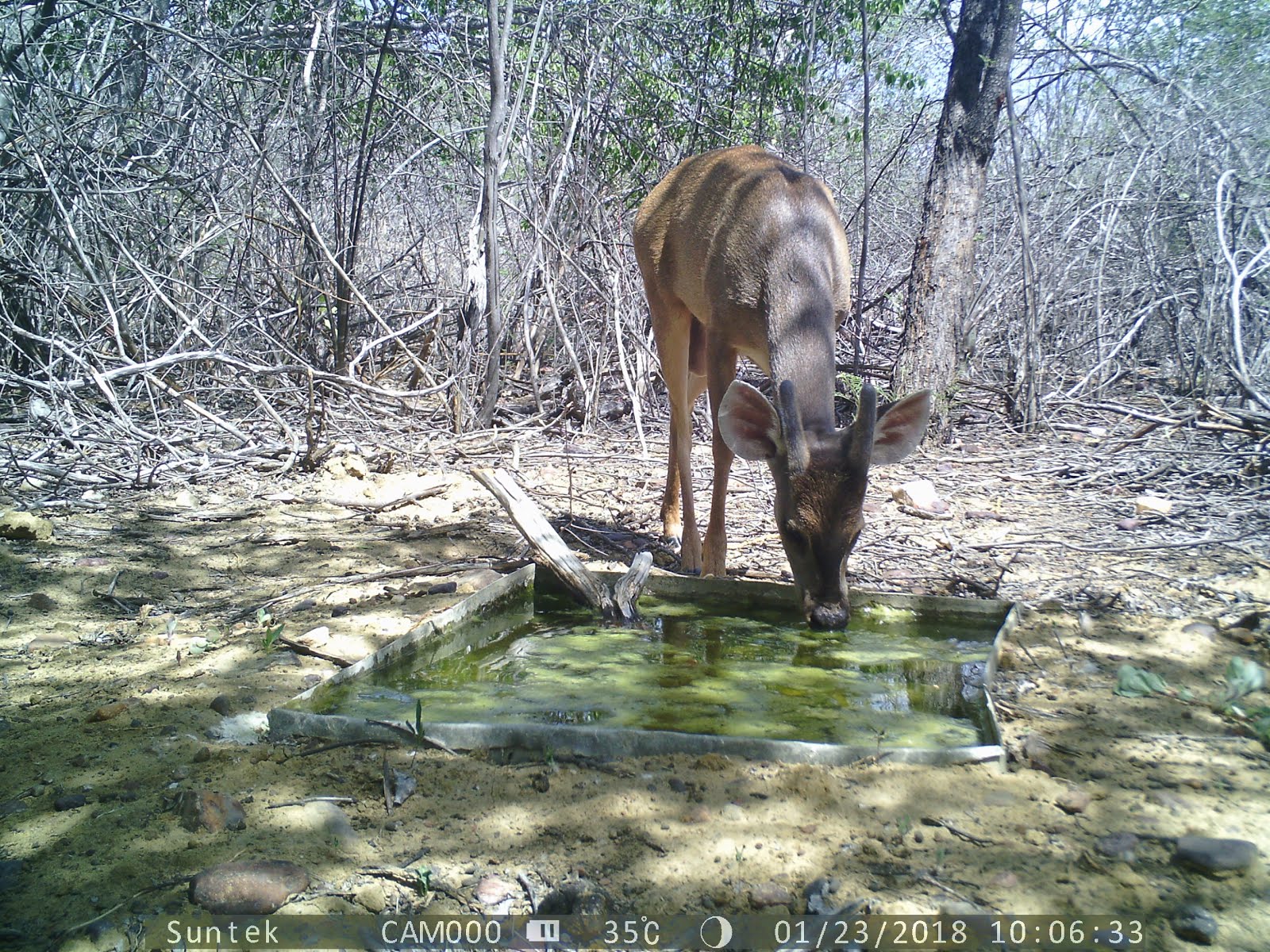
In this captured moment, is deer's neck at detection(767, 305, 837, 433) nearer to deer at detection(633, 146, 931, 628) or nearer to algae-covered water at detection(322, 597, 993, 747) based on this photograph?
deer at detection(633, 146, 931, 628)

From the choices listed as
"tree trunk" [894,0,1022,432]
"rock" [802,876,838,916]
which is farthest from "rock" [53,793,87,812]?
"tree trunk" [894,0,1022,432]

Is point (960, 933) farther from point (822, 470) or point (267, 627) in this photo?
point (267, 627)

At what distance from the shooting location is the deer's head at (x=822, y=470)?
4.38 meters

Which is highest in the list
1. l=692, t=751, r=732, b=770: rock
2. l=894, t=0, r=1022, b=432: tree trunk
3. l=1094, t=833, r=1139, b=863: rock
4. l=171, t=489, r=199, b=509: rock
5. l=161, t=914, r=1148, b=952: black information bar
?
l=894, t=0, r=1022, b=432: tree trunk

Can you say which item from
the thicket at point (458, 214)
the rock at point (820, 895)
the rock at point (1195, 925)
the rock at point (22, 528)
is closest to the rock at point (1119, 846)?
the rock at point (1195, 925)

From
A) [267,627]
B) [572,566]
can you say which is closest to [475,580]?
[572,566]

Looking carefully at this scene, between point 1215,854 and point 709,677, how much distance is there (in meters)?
1.81

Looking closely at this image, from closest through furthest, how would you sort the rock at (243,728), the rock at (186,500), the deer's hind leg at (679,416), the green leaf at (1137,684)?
the rock at (243,728)
the green leaf at (1137,684)
the deer's hind leg at (679,416)
the rock at (186,500)

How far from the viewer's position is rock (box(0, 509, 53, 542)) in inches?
220

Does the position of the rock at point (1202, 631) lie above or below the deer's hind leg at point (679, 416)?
below

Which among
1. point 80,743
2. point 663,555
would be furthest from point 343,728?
point 663,555

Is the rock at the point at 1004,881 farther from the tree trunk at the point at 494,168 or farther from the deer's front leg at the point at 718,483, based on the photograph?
the tree trunk at the point at 494,168

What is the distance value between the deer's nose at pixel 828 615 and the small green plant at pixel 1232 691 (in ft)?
3.60

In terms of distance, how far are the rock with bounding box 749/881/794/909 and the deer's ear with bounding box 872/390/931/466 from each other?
2.53 meters
